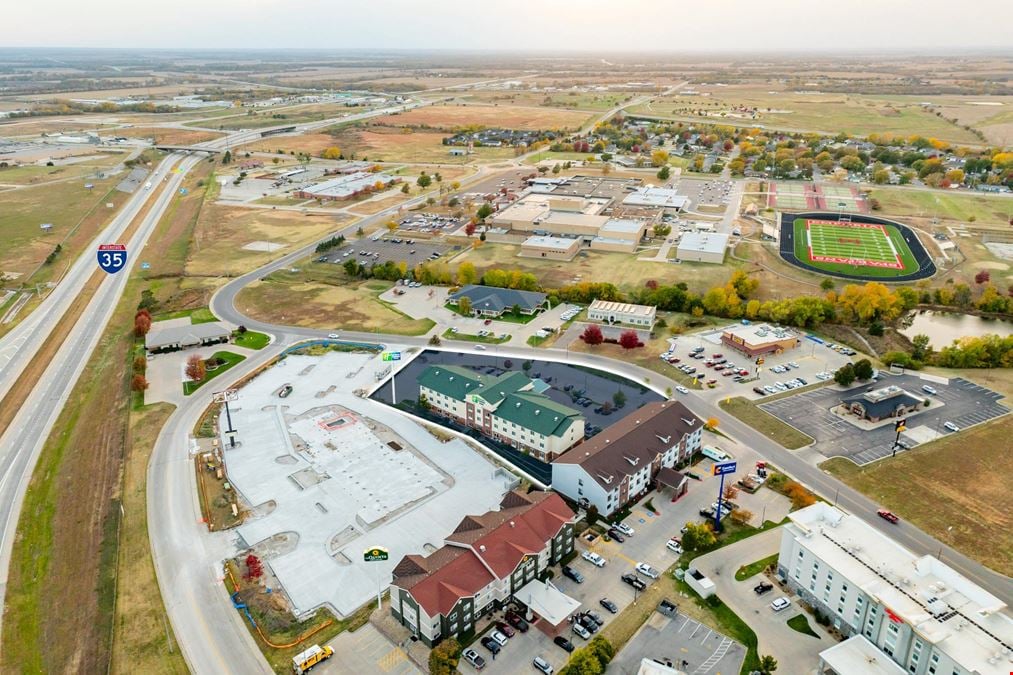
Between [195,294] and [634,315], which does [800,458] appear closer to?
[634,315]

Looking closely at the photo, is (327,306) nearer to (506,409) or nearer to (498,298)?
(498,298)

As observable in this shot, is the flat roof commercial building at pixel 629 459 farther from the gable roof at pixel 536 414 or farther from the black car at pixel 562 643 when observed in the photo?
the black car at pixel 562 643

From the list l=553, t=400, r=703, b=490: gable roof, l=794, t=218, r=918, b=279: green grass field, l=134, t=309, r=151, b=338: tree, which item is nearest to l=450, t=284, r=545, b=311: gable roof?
l=553, t=400, r=703, b=490: gable roof

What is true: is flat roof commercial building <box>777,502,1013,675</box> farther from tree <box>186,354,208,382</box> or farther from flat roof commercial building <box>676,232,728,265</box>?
flat roof commercial building <box>676,232,728,265</box>

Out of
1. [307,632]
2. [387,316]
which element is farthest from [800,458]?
[387,316]

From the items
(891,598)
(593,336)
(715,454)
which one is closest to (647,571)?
(891,598)

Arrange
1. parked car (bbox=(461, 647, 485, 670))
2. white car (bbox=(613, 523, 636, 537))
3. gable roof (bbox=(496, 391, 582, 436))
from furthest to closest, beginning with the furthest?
gable roof (bbox=(496, 391, 582, 436)), white car (bbox=(613, 523, 636, 537)), parked car (bbox=(461, 647, 485, 670))
